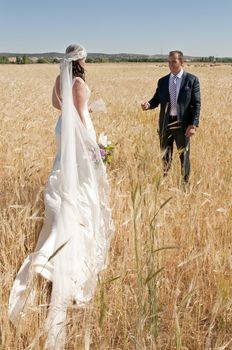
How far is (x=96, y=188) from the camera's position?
316 cm

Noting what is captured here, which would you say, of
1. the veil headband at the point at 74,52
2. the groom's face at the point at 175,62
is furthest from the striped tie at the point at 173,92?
the veil headband at the point at 74,52

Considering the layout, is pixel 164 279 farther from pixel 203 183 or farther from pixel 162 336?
pixel 203 183

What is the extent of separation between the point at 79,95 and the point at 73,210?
3.17 ft

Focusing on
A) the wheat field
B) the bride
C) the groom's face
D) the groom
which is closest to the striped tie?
the groom

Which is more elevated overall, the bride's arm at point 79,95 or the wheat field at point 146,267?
the bride's arm at point 79,95

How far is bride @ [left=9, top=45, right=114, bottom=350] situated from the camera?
2.36 m

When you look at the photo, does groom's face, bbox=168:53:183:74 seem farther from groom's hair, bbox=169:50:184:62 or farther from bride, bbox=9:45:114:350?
bride, bbox=9:45:114:350

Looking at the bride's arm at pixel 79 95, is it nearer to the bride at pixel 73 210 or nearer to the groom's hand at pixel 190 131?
Answer: the bride at pixel 73 210

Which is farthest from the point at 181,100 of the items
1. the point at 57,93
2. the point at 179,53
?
the point at 57,93

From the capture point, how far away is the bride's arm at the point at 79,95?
315 centimetres

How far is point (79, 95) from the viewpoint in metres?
3.17

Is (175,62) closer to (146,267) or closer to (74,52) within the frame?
(74,52)

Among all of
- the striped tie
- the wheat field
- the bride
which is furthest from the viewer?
the striped tie

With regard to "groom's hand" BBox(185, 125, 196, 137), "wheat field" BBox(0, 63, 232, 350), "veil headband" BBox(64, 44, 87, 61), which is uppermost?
"veil headband" BBox(64, 44, 87, 61)
